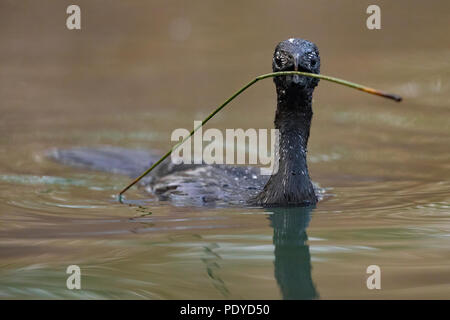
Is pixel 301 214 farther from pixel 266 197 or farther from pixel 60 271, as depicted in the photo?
pixel 60 271

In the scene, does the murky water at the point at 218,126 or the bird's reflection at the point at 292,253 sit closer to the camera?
the bird's reflection at the point at 292,253

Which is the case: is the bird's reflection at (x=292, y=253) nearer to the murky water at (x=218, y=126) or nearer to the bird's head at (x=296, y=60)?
the murky water at (x=218, y=126)

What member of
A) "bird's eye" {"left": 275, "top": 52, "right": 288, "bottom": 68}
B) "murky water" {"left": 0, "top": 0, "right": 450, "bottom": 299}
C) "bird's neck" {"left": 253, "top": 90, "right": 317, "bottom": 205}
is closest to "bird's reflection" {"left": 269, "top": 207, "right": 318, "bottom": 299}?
"murky water" {"left": 0, "top": 0, "right": 450, "bottom": 299}

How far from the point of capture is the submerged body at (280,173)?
14.4 ft

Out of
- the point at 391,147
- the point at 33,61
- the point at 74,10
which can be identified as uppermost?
the point at 74,10

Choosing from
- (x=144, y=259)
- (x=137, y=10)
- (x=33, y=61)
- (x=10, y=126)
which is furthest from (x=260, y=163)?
(x=137, y=10)

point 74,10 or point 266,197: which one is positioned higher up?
point 74,10

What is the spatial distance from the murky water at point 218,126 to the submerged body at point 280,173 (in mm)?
212

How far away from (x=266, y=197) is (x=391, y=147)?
351 centimetres

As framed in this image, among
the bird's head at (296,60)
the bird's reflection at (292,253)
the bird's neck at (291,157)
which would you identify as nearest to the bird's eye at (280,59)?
the bird's head at (296,60)

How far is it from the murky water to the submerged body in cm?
21

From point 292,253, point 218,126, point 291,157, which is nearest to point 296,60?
point 291,157

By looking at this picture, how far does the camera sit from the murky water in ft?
10.4
